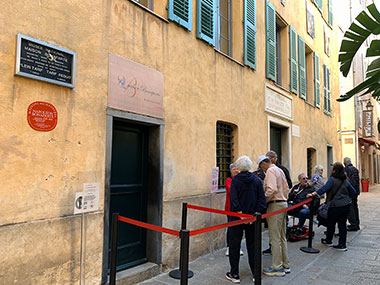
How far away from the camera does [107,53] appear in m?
4.07

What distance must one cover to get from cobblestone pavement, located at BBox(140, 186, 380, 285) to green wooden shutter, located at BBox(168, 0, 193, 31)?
391 centimetres

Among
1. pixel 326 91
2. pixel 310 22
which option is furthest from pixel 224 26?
pixel 326 91

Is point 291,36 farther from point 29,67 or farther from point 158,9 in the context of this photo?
point 29,67

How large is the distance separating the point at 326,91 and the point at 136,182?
462 inches

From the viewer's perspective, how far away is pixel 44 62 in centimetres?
334

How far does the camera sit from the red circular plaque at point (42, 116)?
3.26m

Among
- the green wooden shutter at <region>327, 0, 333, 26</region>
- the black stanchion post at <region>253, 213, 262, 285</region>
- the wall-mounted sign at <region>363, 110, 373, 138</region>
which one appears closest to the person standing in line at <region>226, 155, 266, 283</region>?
the black stanchion post at <region>253, 213, 262, 285</region>

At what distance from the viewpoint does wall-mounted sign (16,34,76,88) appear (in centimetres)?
316

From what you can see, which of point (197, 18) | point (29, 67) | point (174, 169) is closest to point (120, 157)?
point (174, 169)

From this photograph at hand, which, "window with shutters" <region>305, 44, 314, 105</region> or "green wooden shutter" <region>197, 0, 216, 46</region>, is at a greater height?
"window with shutters" <region>305, 44, 314, 105</region>

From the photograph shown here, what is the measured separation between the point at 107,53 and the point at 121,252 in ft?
8.70

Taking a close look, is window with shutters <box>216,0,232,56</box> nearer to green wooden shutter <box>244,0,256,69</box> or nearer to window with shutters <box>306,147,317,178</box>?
green wooden shutter <box>244,0,256,69</box>

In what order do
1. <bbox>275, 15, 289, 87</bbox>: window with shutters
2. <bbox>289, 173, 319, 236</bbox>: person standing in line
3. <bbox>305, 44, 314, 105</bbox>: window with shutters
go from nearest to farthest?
<bbox>289, 173, 319, 236</bbox>: person standing in line → <bbox>275, 15, 289, 87</bbox>: window with shutters → <bbox>305, 44, 314, 105</bbox>: window with shutters

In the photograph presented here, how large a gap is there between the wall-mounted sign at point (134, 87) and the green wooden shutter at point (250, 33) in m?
3.18
